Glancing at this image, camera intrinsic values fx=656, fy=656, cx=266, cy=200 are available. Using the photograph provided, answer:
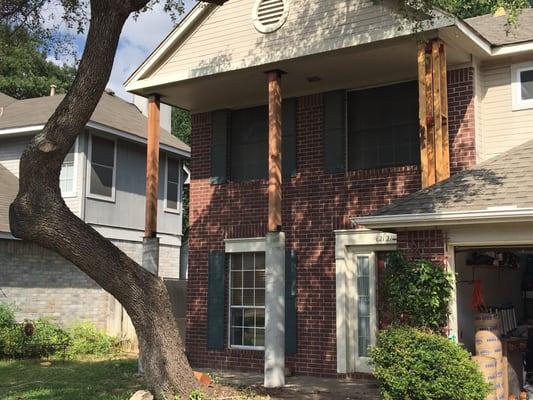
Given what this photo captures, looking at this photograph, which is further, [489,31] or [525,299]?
[525,299]

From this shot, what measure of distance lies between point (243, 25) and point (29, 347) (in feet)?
28.0

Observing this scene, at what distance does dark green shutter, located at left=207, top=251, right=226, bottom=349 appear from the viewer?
1334 centimetres

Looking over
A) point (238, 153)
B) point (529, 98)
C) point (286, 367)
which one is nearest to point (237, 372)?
point (286, 367)

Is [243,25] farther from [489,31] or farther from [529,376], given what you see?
[529,376]

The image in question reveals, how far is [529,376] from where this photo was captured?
37.4 feet

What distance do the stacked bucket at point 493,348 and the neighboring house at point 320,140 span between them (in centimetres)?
148

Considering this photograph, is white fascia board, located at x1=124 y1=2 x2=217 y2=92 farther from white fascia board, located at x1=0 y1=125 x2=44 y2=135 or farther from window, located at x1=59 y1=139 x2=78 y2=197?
white fascia board, located at x1=0 y1=125 x2=44 y2=135

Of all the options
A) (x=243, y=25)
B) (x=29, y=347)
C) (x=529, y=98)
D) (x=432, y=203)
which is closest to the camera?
(x=432, y=203)

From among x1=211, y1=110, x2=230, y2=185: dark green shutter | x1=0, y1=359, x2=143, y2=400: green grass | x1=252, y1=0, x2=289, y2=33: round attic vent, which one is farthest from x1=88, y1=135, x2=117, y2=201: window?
x1=252, y1=0, x2=289, y2=33: round attic vent

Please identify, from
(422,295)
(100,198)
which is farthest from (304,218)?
(100,198)

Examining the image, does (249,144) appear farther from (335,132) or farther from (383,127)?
(383,127)

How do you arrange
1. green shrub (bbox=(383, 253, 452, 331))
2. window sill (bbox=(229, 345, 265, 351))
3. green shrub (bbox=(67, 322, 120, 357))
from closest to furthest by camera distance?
green shrub (bbox=(383, 253, 452, 331)), window sill (bbox=(229, 345, 265, 351)), green shrub (bbox=(67, 322, 120, 357))

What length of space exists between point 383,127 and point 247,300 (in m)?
4.35

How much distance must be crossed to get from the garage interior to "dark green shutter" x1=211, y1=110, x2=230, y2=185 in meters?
5.51
